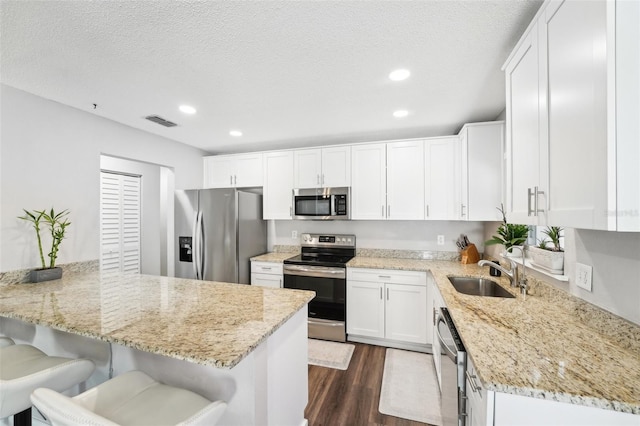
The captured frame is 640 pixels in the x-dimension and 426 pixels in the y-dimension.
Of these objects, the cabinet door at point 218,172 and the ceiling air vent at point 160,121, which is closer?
the ceiling air vent at point 160,121

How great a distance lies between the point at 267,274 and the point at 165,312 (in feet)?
6.40

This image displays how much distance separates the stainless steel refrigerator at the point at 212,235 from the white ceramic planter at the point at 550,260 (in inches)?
113

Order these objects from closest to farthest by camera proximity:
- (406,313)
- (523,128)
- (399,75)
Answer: (523,128) < (399,75) < (406,313)

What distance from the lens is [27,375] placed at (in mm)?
1234

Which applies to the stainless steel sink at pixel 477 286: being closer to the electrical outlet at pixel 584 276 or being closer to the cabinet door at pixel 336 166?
the electrical outlet at pixel 584 276

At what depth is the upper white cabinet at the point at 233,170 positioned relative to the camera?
3699mm

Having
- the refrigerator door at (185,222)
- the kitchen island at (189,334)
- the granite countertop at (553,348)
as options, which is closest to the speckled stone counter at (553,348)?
the granite countertop at (553,348)

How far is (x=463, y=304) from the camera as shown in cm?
165

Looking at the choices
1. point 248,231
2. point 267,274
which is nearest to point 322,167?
point 248,231

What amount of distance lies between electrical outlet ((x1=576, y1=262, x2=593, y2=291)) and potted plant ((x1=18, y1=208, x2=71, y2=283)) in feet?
11.6

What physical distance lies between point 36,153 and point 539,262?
3.84m

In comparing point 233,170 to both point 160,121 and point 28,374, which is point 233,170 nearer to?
point 160,121

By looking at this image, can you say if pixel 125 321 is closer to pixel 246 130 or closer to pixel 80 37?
pixel 80 37

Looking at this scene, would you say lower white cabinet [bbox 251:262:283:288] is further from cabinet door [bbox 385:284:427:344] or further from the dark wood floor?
cabinet door [bbox 385:284:427:344]
